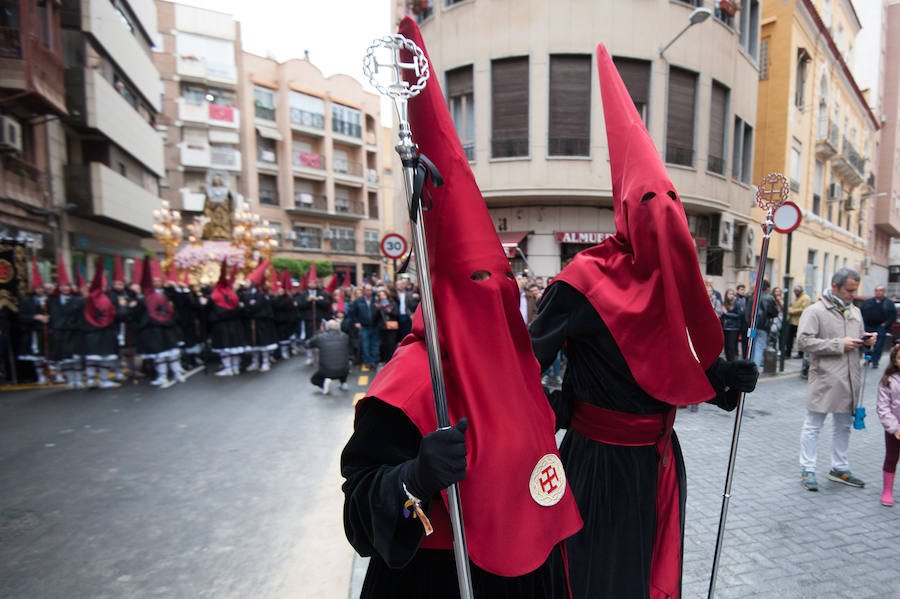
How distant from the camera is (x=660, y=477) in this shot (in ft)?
7.13

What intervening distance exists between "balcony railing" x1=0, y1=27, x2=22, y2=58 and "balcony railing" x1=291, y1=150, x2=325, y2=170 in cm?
2829

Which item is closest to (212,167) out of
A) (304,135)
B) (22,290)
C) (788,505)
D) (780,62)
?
(304,135)

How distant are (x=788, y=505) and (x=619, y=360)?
3.35m

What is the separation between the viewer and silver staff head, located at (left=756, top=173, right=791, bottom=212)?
9.59 ft

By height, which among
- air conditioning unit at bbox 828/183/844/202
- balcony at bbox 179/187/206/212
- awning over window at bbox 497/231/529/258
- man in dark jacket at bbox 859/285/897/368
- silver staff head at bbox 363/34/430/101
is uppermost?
balcony at bbox 179/187/206/212

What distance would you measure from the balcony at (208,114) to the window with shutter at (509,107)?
28180mm

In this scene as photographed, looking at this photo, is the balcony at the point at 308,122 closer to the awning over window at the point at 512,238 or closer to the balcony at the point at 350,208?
the balcony at the point at 350,208

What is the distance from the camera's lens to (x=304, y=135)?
133ft

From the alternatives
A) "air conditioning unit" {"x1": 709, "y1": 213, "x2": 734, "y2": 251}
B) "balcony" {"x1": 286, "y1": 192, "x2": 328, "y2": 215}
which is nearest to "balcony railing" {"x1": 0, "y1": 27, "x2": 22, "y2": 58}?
"air conditioning unit" {"x1": 709, "y1": 213, "x2": 734, "y2": 251}

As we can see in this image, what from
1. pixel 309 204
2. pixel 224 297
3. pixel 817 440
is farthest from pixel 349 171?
pixel 817 440

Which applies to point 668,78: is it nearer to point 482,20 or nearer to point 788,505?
point 482,20

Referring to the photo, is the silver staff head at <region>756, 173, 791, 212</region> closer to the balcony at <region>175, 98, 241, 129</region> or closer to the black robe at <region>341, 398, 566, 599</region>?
the black robe at <region>341, 398, 566, 599</region>

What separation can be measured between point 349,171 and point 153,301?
117 feet

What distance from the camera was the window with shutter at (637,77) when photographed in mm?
13984
